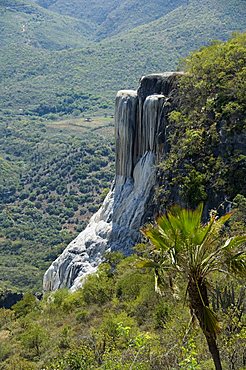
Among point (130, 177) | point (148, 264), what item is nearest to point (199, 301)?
point (148, 264)

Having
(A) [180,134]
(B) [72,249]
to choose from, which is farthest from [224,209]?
(B) [72,249]

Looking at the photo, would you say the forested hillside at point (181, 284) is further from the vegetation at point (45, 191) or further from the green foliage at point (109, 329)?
the vegetation at point (45, 191)

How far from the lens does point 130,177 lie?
3422cm

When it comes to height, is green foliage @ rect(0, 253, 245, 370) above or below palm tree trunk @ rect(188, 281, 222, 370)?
below

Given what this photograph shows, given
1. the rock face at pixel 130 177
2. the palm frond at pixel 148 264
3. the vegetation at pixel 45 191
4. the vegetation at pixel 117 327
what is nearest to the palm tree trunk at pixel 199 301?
the vegetation at pixel 117 327

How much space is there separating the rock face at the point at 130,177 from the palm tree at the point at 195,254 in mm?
19454

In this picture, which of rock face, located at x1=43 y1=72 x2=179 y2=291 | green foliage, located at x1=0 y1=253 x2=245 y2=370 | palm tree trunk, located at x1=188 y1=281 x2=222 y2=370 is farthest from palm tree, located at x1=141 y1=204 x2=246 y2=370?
rock face, located at x1=43 y1=72 x2=179 y2=291

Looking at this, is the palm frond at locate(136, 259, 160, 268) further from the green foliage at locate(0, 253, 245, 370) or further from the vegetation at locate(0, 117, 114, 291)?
the vegetation at locate(0, 117, 114, 291)

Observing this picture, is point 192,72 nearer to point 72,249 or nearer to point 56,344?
point 72,249

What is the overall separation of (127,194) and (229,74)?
8898 millimetres

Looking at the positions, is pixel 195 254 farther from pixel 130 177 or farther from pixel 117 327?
pixel 130 177

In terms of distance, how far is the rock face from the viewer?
104ft

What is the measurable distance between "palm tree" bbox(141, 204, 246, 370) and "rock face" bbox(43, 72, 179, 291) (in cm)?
1945

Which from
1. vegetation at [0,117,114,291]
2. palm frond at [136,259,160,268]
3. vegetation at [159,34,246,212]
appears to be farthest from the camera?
vegetation at [0,117,114,291]
